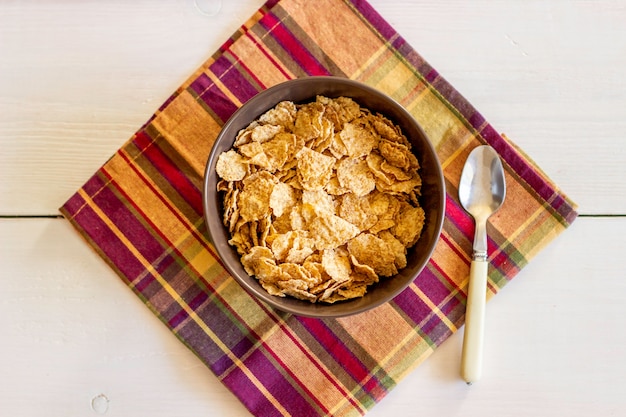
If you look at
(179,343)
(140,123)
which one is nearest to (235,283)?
(179,343)

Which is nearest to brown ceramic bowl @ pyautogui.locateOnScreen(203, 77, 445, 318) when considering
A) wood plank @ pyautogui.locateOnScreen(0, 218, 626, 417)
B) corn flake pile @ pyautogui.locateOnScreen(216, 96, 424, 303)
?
corn flake pile @ pyautogui.locateOnScreen(216, 96, 424, 303)

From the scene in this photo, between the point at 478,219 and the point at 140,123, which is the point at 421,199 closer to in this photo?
the point at 478,219

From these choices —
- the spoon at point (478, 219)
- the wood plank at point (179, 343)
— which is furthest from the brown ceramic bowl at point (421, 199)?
the wood plank at point (179, 343)

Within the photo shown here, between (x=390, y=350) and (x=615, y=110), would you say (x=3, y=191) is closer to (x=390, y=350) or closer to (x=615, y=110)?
(x=390, y=350)

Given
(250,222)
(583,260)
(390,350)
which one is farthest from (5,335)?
(583,260)

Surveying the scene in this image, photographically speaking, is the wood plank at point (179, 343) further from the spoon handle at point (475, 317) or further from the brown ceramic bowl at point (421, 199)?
the brown ceramic bowl at point (421, 199)

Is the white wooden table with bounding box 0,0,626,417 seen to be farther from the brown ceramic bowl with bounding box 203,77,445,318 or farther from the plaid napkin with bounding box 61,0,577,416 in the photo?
the brown ceramic bowl with bounding box 203,77,445,318
